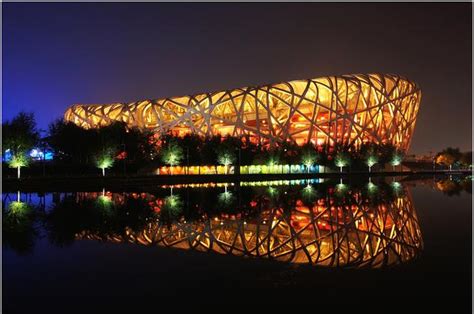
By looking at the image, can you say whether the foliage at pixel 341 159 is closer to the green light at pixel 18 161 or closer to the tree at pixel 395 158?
the tree at pixel 395 158

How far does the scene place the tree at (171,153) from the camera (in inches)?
2464

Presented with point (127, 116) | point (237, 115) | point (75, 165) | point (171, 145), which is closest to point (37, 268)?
point (75, 165)

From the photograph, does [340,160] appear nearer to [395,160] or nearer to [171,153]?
[395,160]

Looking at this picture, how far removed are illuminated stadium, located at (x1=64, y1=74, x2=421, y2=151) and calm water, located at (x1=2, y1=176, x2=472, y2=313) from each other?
64227 mm

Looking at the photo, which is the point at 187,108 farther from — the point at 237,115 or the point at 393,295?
the point at 393,295

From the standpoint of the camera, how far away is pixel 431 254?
1009 cm

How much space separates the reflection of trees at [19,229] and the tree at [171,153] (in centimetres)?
4216

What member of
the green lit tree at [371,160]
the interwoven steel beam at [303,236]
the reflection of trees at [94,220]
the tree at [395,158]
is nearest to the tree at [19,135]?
the reflection of trees at [94,220]

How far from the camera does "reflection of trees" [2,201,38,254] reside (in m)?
11.5

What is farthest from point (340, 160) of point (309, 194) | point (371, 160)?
point (309, 194)

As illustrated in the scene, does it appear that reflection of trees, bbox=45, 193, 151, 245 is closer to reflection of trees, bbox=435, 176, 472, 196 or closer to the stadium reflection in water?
the stadium reflection in water

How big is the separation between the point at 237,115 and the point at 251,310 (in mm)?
78087

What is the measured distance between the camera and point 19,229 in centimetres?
1421

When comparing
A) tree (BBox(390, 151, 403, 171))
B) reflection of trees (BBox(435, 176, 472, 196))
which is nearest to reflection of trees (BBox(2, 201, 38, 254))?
reflection of trees (BBox(435, 176, 472, 196))
